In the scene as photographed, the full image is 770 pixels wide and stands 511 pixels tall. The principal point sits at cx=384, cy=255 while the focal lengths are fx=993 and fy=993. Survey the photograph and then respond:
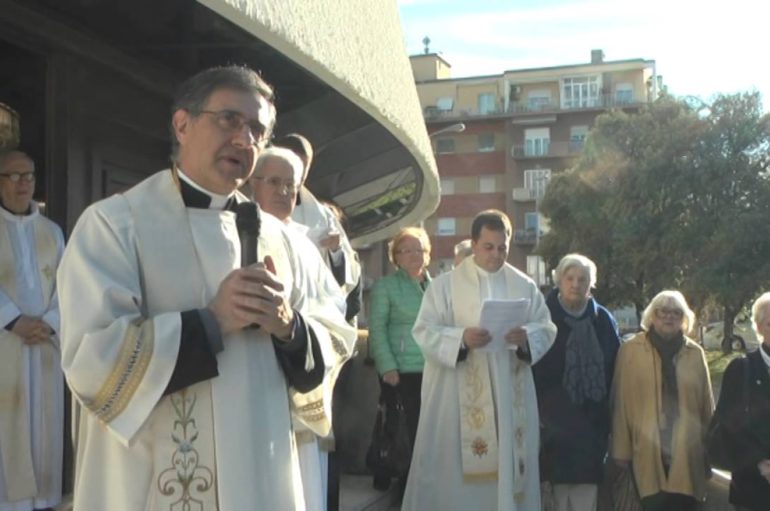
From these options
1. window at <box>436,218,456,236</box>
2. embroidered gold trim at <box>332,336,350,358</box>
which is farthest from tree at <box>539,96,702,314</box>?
embroidered gold trim at <box>332,336,350,358</box>

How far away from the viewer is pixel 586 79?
205ft

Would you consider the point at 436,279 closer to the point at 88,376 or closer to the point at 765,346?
→ the point at 765,346

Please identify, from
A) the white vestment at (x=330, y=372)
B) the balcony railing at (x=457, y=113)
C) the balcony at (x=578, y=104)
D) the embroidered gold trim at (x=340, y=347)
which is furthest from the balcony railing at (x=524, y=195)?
the embroidered gold trim at (x=340, y=347)

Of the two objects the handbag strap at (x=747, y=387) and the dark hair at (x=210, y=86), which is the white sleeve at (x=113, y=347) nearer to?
the dark hair at (x=210, y=86)

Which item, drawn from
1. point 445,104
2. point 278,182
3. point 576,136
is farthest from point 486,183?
point 278,182

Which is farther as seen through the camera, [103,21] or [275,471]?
[103,21]

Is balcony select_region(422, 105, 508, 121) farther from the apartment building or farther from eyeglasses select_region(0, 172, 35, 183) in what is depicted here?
eyeglasses select_region(0, 172, 35, 183)

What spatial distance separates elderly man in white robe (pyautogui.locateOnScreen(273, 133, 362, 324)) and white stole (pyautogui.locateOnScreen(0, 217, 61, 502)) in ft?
4.61

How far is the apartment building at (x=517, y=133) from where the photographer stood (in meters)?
58.9

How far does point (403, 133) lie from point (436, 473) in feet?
7.19

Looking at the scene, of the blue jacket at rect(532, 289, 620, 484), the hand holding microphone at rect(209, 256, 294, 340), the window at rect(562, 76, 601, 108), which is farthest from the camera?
the window at rect(562, 76, 601, 108)

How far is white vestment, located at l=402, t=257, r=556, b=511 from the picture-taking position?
6168 millimetres

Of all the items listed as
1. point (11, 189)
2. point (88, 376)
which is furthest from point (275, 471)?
point (11, 189)

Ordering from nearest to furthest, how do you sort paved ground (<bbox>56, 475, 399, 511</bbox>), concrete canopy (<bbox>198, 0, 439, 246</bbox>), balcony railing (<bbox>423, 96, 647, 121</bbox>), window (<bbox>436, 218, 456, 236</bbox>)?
concrete canopy (<bbox>198, 0, 439, 246</bbox>) → paved ground (<bbox>56, 475, 399, 511</bbox>) → window (<bbox>436, 218, 456, 236</bbox>) → balcony railing (<bbox>423, 96, 647, 121</bbox>)
